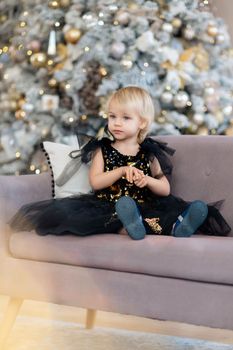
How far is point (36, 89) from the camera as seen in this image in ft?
14.3

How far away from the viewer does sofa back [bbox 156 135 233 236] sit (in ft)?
9.14

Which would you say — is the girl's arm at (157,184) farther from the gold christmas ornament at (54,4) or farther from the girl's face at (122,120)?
the gold christmas ornament at (54,4)

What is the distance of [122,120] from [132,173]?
235mm

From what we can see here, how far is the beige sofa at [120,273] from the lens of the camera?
221cm

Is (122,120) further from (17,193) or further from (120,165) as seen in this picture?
(17,193)

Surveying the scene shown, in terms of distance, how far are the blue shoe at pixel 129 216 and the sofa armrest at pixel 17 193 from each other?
411 millimetres

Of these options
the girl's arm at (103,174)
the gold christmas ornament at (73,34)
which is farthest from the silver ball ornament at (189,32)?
the girl's arm at (103,174)

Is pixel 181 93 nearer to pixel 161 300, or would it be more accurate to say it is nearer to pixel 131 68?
pixel 131 68

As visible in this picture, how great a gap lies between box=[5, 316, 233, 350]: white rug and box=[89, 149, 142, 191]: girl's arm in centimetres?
55

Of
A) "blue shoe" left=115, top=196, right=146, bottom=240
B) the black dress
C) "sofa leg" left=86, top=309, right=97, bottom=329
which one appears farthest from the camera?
"sofa leg" left=86, top=309, right=97, bottom=329

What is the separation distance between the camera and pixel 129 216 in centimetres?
239

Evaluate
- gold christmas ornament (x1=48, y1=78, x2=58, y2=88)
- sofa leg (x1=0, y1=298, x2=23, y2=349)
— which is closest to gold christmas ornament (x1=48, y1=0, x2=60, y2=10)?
gold christmas ornament (x1=48, y1=78, x2=58, y2=88)

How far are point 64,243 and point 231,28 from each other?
3.22m

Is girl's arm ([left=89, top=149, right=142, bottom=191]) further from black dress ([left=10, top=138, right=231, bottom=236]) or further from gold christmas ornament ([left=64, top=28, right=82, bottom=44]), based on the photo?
gold christmas ornament ([left=64, top=28, right=82, bottom=44])
